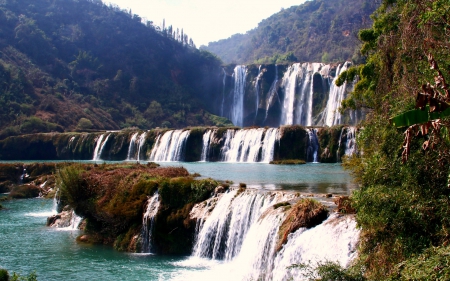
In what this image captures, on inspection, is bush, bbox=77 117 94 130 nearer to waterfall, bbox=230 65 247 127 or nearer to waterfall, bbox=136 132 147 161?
waterfall, bbox=136 132 147 161

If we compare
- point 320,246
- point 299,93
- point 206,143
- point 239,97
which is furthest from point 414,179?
point 239,97

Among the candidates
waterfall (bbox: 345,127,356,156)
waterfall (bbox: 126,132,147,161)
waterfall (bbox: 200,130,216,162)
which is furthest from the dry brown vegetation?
waterfall (bbox: 126,132,147,161)

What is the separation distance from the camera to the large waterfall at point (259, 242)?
12280 mm

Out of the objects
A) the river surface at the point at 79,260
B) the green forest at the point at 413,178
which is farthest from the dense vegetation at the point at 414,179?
the river surface at the point at 79,260

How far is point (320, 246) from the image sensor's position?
12.4 meters

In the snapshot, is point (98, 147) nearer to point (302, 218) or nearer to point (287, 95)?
point (287, 95)

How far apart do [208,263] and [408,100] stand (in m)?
9.56

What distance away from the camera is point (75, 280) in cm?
1527

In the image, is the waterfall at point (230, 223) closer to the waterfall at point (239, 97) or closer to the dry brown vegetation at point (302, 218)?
the dry brown vegetation at point (302, 218)

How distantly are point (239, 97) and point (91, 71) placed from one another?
38596 millimetres

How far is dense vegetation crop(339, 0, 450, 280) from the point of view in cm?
818

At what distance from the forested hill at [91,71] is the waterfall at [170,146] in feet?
101

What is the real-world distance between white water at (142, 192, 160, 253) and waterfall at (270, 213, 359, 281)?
280 inches

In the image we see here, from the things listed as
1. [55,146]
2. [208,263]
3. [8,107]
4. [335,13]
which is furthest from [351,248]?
[335,13]
